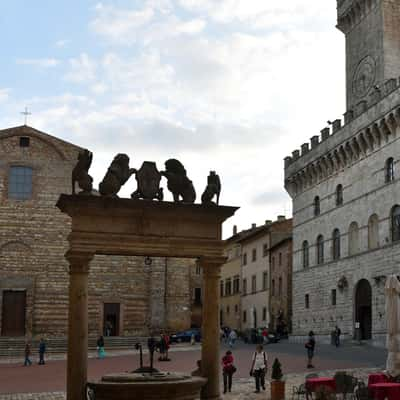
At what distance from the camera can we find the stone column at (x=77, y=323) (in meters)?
12.3

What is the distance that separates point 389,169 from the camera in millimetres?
35625

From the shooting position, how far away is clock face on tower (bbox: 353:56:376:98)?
41.1 metres

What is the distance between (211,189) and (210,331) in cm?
265

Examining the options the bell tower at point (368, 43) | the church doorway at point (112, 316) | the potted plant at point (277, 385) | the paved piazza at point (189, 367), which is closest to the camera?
the potted plant at point (277, 385)

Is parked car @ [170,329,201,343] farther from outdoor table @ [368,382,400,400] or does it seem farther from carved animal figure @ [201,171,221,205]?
carved animal figure @ [201,171,221,205]

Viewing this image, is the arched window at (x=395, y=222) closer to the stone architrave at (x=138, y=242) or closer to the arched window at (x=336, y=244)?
the arched window at (x=336, y=244)

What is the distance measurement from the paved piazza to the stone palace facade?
13.1 feet

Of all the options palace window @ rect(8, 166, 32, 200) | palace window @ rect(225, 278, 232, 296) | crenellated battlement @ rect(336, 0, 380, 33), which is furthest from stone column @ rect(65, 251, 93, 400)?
palace window @ rect(225, 278, 232, 296)

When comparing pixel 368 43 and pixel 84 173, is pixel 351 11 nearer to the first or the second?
pixel 368 43

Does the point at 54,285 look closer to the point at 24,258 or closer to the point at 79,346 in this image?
the point at 24,258

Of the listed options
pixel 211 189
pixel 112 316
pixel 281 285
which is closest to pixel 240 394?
pixel 211 189

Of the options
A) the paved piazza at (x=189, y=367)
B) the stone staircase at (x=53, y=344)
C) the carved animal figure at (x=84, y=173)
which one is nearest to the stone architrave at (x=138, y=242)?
the carved animal figure at (x=84, y=173)

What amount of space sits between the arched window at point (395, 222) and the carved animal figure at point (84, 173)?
24.1 m

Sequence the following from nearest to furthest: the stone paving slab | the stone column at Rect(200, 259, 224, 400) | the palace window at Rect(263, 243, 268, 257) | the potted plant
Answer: the stone column at Rect(200, 259, 224, 400), the potted plant, the stone paving slab, the palace window at Rect(263, 243, 268, 257)
